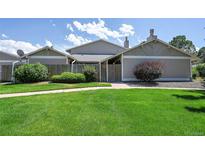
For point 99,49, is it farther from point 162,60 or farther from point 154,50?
point 162,60

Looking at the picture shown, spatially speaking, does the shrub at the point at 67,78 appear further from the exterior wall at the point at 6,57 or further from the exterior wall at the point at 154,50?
the exterior wall at the point at 6,57

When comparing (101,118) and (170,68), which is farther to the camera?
(170,68)

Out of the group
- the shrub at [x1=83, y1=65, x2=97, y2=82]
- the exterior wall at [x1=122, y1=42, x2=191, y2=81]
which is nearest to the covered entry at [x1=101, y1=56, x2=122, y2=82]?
the exterior wall at [x1=122, y1=42, x2=191, y2=81]

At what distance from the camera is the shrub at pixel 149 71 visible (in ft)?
63.7

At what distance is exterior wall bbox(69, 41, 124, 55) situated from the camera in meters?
30.7

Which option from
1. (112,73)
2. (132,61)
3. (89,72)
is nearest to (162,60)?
(132,61)

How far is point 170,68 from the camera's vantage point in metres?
21.6

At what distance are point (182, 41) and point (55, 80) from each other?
5462cm

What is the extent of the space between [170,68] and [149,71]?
3554 millimetres

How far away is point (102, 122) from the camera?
620cm

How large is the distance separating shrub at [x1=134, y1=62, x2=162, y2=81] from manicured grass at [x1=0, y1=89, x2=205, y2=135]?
34.0 feet

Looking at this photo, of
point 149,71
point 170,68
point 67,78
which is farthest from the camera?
point 170,68

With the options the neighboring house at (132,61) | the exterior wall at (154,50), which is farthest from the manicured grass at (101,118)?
the exterior wall at (154,50)
